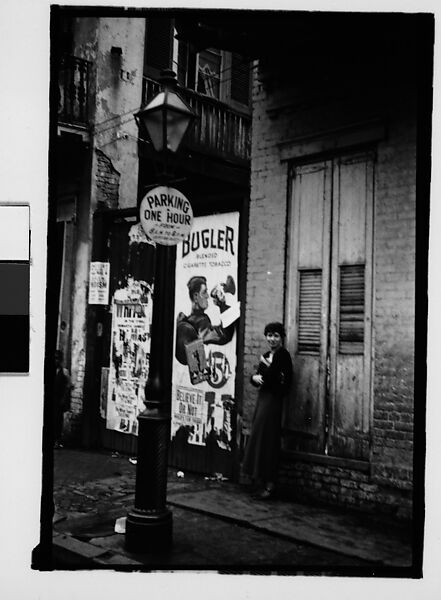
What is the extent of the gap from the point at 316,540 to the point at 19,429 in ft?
7.90

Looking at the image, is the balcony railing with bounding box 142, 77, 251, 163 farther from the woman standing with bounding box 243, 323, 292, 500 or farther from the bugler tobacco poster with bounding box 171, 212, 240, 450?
the woman standing with bounding box 243, 323, 292, 500

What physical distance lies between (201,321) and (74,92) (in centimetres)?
269

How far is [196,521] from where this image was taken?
5.66 m

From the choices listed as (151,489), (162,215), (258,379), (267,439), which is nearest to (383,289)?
(258,379)

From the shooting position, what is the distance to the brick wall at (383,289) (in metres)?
5.39

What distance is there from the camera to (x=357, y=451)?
18.6 feet

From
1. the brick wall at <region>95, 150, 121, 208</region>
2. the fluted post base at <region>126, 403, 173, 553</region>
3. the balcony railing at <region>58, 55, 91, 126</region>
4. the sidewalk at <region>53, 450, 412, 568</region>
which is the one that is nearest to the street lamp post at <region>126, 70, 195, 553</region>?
the fluted post base at <region>126, 403, 173, 553</region>

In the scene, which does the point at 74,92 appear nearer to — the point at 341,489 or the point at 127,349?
the point at 127,349

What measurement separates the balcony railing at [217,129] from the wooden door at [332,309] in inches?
40.4

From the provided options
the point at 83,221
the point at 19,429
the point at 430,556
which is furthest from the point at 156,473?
the point at 83,221

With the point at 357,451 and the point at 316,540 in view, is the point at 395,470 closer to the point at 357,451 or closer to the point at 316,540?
the point at 357,451

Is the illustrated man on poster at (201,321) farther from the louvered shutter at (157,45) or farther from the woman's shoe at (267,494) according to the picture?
the louvered shutter at (157,45)

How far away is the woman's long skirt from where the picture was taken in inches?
237

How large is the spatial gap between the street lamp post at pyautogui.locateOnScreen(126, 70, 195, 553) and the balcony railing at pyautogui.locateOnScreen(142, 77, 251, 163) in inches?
42.2
